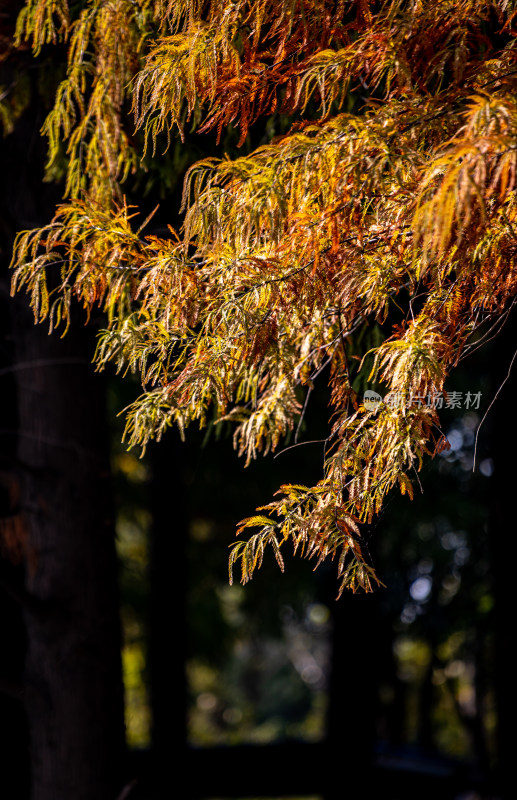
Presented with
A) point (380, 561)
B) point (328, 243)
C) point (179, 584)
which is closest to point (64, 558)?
point (328, 243)

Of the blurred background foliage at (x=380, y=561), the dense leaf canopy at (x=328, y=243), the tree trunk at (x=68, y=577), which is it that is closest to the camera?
the dense leaf canopy at (x=328, y=243)

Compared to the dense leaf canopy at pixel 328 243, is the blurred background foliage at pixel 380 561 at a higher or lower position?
lower

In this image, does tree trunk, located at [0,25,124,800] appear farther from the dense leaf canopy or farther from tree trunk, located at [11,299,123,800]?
the dense leaf canopy

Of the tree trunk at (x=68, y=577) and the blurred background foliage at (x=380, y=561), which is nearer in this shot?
the tree trunk at (x=68, y=577)

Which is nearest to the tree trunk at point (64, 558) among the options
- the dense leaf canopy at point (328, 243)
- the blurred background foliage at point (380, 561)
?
the dense leaf canopy at point (328, 243)

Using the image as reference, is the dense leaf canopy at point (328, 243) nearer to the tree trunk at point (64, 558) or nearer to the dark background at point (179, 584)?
the dark background at point (179, 584)

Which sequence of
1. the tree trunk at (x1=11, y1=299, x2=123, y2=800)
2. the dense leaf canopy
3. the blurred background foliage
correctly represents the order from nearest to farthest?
1. the dense leaf canopy
2. the tree trunk at (x1=11, y1=299, x2=123, y2=800)
3. the blurred background foliage

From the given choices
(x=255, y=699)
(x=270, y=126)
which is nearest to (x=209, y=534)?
(x=270, y=126)

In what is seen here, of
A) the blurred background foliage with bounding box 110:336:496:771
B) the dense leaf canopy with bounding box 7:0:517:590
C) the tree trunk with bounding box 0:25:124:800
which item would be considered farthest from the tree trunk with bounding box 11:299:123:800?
the blurred background foliage with bounding box 110:336:496:771

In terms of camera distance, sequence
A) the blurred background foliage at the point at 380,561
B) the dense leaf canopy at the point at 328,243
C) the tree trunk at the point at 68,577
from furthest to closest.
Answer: the blurred background foliage at the point at 380,561 → the tree trunk at the point at 68,577 → the dense leaf canopy at the point at 328,243

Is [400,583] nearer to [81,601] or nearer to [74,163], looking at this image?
[81,601]

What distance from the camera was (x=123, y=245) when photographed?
3078mm

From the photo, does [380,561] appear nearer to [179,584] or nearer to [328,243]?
[179,584]

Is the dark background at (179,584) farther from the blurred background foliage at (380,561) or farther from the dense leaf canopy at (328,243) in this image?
the dense leaf canopy at (328,243)
